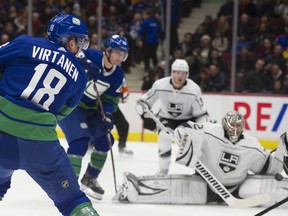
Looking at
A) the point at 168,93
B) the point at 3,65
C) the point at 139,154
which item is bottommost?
the point at 139,154

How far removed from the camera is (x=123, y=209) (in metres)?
4.96

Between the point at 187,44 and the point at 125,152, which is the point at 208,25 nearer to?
the point at 187,44

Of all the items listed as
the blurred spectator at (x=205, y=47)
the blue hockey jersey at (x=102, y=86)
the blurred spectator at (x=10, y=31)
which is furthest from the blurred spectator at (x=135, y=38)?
the blue hockey jersey at (x=102, y=86)

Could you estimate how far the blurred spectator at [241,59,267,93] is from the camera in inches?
349

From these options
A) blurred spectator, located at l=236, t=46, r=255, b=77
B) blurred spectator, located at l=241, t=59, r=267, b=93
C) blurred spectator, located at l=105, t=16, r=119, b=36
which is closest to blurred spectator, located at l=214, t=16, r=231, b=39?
blurred spectator, located at l=236, t=46, r=255, b=77

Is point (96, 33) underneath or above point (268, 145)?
above

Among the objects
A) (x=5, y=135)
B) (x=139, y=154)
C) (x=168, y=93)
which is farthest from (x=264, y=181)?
(x=139, y=154)

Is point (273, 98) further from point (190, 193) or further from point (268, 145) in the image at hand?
point (190, 193)

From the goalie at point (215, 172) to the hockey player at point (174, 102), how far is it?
0.92 meters

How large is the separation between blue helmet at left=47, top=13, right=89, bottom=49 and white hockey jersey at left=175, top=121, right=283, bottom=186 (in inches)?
64.1

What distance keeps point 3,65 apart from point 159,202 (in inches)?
76.3

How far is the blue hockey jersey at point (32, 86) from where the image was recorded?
344 centimetres

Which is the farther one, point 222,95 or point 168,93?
point 222,95

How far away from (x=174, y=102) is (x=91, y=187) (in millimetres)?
1268
